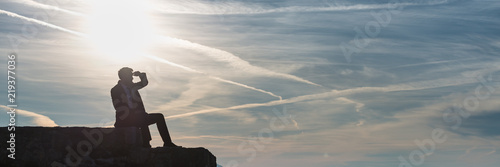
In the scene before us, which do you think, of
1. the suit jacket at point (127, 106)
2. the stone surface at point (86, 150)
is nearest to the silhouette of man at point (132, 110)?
the suit jacket at point (127, 106)

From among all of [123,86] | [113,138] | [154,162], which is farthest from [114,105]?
[154,162]

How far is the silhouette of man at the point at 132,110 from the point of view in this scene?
11.8m

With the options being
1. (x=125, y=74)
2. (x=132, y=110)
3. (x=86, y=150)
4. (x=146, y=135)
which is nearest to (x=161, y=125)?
(x=146, y=135)

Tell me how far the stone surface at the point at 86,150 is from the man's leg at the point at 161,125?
104cm

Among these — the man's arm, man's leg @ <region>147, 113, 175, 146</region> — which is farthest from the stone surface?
the man's arm

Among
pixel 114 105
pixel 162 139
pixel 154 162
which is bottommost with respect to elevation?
pixel 154 162

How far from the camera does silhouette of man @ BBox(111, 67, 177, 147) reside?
11.8 meters

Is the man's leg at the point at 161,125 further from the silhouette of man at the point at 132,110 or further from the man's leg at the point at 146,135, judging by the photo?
the man's leg at the point at 146,135

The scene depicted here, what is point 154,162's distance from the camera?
10.8 meters

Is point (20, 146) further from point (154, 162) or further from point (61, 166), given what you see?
point (154, 162)

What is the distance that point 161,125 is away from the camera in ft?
39.8

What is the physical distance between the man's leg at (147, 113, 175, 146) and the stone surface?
104 cm

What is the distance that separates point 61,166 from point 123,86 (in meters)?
2.35

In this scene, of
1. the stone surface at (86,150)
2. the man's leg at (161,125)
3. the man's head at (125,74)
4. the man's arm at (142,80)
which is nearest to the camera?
the stone surface at (86,150)
